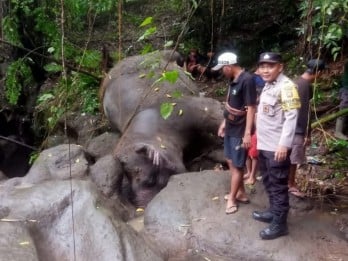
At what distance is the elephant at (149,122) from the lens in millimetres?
6055

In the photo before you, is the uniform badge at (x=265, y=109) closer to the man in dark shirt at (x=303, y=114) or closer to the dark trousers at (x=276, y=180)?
the dark trousers at (x=276, y=180)

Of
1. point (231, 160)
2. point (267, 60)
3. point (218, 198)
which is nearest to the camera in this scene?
point (267, 60)

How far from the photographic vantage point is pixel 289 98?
423 centimetres

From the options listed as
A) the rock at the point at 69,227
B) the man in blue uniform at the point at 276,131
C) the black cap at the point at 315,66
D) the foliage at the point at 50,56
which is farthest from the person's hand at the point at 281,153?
the foliage at the point at 50,56

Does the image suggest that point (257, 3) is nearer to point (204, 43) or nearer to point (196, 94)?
point (204, 43)

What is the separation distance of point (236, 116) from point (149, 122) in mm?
2029

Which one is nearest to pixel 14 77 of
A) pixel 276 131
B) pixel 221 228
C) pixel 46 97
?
pixel 46 97

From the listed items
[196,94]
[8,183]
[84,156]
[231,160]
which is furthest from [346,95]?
[8,183]

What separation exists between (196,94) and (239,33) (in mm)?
4502

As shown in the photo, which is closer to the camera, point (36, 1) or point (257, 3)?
point (36, 1)

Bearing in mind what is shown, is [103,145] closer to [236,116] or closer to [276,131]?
[236,116]

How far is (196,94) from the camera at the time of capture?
7.60m

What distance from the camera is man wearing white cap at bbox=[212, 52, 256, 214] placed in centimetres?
469

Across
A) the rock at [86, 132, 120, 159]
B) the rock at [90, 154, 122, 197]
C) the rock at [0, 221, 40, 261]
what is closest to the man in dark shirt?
the rock at [90, 154, 122, 197]
